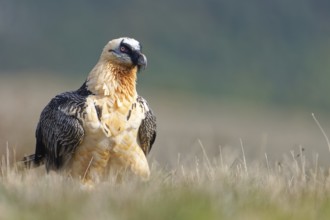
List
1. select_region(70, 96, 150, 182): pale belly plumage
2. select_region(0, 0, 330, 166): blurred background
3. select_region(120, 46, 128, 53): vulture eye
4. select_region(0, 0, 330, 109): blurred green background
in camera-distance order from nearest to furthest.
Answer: select_region(70, 96, 150, 182): pale belly plumage → select_region(120, 46, 128, 53): vulture eye → select_region(0, 0, 330, 166): blurred background → select_region(0, 0, 330, 109): blurred green background

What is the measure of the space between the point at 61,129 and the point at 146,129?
83 centimetres

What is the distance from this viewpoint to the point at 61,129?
1132 centimetres

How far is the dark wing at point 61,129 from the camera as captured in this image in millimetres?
11117

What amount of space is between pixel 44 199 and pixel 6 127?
1093 cm

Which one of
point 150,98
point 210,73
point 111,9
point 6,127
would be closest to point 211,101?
point 150,98

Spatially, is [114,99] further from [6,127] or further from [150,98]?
[150,98]

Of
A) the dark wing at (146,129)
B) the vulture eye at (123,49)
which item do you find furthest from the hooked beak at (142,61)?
the dark wing at (146,129)

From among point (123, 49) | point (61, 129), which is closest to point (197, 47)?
point (123, 49)

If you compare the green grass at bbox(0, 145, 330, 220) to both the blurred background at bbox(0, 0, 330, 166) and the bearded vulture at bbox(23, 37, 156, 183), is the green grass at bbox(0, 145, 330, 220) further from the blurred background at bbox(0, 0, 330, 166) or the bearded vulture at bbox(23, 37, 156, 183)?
the blurred background at bbox(0, 0, 330, 166)

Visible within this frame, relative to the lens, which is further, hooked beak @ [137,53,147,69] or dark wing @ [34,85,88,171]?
hooked beak @ [137,53,147,69]

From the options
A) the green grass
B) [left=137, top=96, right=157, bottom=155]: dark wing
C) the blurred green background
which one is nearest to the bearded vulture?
[left=137, top=96, right=157, bottom=155]: dark wing

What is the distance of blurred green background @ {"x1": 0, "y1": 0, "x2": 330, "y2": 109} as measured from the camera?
476 feet

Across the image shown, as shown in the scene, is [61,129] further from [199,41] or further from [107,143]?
[199,41]

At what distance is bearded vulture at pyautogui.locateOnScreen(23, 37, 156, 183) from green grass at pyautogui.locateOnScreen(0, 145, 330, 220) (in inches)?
54.0
